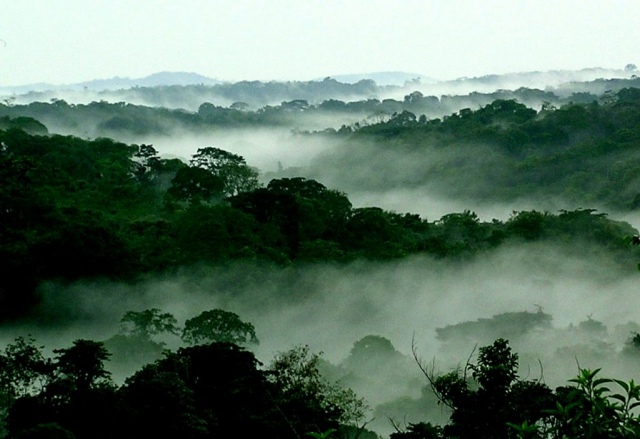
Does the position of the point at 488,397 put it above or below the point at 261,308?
below

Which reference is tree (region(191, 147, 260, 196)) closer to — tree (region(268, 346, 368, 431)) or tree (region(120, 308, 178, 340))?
tree (region(120, 308, 178, 340))

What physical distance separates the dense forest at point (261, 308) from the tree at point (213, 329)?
0.08 metres

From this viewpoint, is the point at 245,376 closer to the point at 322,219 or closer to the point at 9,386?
the point at 9,386

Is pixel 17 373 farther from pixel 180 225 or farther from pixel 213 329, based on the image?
pixel 180 225

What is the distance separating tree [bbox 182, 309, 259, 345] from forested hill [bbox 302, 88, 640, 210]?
44367 millimetres

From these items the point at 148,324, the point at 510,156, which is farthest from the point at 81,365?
the point at 510,156

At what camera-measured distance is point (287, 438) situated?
1456 centimetres

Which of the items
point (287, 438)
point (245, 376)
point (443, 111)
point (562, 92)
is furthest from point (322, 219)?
point (562, 92)

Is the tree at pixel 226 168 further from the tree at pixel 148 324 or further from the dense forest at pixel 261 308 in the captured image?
the tree at pixel 148 324

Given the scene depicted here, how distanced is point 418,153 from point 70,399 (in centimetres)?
8171

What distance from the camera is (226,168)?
51406 mm

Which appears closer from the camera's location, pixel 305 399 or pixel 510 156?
pixel 305 399

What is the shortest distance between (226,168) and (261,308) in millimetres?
19764

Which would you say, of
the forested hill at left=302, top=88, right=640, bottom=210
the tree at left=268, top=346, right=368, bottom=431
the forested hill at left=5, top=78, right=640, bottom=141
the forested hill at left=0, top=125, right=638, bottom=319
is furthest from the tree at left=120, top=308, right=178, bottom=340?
the forested hill at left=5, top=78, right=640, bottom=141
